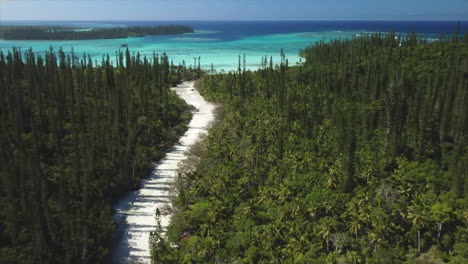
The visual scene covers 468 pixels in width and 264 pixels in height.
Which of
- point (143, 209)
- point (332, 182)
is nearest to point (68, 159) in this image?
point (143, 209)

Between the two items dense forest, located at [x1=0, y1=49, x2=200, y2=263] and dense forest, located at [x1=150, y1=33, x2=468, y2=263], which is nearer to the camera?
dense forest, located at [x1=0, y1=49, x2=200, y2=263]

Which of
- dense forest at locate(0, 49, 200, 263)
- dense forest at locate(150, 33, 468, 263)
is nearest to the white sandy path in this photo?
dense forest at locate(0, 49, 200, 263)

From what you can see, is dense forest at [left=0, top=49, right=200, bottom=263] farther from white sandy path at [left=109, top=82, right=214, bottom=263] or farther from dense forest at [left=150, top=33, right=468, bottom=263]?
dense forest at [left=150, top=33, right=468, bottom=263]

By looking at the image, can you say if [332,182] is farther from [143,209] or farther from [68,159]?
[68,159]

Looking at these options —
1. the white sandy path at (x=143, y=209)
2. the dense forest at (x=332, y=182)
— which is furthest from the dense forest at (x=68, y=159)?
the dense forest at (x=332, y=182)

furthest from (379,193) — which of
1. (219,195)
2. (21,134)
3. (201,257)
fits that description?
(21,134)

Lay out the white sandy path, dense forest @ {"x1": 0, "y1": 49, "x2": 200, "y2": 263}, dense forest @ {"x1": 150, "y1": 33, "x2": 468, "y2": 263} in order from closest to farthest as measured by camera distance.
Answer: dense forest @ {"x1": 0, "y1": 49, "x2": 200, "y2": 263} < dense forest @ {"x1": 150, "y1": 33, "x2": 468, "y2": 263} < the white sandy path
